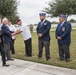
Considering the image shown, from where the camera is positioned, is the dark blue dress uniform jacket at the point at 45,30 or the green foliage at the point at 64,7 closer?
→ the dark blue dress uniform jacket at the point at 45,30

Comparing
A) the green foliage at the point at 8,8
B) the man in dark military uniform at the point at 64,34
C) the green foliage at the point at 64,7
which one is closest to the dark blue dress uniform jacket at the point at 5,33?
the man in dark military uniform at the point at 64,34

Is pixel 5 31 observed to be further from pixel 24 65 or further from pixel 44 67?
pixel 44 67

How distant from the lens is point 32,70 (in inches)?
310

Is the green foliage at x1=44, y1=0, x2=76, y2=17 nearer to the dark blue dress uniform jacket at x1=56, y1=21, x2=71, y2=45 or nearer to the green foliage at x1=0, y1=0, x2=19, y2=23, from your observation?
the green foliage at x1=0, y1=0, x2=19, y2=23

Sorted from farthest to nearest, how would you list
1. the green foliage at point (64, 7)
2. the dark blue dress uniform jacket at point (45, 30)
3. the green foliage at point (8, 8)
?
the green foliage at point (64, 7) < the green foliage at point (8, 8) < the dark blue dress uniform jacket at point (45, 30)

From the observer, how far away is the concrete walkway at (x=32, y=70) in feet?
24.5

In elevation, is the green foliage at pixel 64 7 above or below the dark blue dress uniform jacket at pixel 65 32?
above

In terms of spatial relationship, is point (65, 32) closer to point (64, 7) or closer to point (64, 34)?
point (64, 34)

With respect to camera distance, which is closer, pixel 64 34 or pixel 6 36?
pixel 64 34

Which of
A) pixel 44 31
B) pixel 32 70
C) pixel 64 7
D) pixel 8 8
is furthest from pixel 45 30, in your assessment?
pixel 64 7

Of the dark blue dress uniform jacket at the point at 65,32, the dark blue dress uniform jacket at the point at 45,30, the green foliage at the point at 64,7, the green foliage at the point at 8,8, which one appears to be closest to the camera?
the dark blue dress uniform jacket at the point at 65,32

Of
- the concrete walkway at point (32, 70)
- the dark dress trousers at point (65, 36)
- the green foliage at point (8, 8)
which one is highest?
the green foliage at point (8, 8)

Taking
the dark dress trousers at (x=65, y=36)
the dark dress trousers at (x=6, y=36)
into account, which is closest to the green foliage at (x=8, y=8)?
the dark dress trousers at (x=6, y=36)

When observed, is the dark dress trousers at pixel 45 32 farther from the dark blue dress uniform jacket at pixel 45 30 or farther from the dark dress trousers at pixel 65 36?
the dark dress trousers at pixel 65 36
